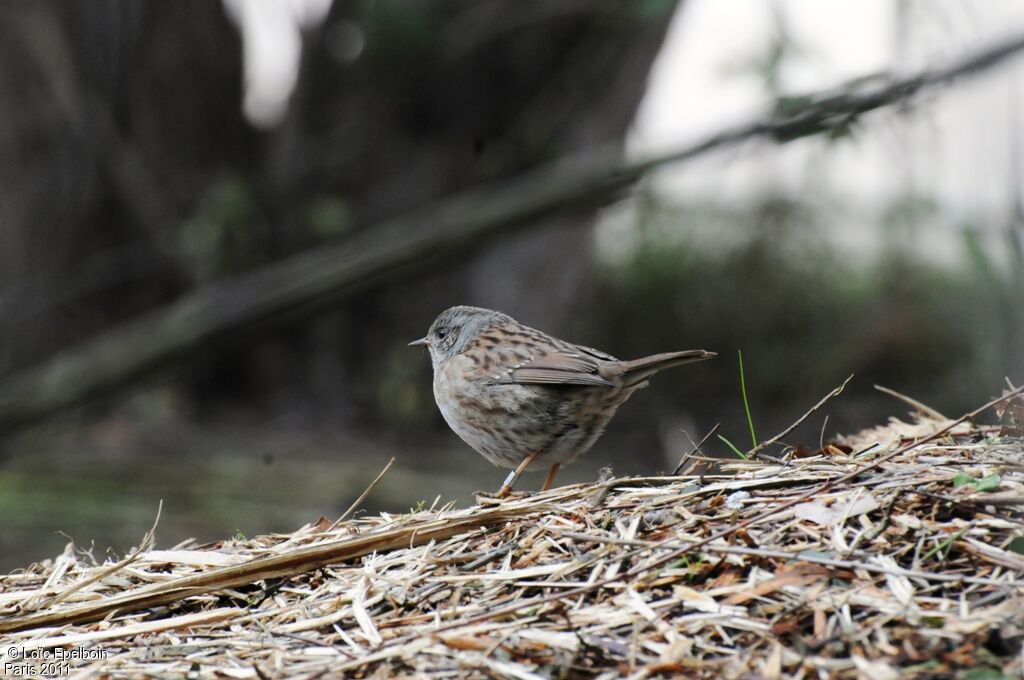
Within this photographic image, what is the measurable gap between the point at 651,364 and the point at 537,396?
1.67 feet

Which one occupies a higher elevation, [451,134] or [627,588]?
[451,134]

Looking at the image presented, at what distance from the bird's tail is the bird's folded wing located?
119mm

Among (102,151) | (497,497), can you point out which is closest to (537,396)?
(497,497)

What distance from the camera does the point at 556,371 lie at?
4766mm

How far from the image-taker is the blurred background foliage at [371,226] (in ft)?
29.8

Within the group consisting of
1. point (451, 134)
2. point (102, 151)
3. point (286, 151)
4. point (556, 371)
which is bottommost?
point (556, 371)

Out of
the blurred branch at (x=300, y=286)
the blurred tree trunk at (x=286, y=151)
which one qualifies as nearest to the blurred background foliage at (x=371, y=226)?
the blurred tree trunk at (x=286, y=151)

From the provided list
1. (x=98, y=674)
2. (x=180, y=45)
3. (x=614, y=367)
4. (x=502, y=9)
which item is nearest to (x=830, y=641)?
(x=98, y=674)

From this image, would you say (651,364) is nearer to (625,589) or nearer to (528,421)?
(528,421)

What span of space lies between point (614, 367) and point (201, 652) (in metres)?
2.35

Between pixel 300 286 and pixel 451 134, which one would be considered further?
pixel 451 134

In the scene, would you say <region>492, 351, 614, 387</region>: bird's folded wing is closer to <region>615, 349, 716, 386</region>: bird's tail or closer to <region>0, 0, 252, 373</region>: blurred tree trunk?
<region>615, 349, 716, 386</region>: bird's tail

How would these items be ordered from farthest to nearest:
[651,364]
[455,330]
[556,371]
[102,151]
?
1. [102,151]
2. [455,330]
3. [556,371]
4. [651,364]

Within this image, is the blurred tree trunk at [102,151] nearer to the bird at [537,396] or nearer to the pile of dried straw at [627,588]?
the bird at [537,396]
